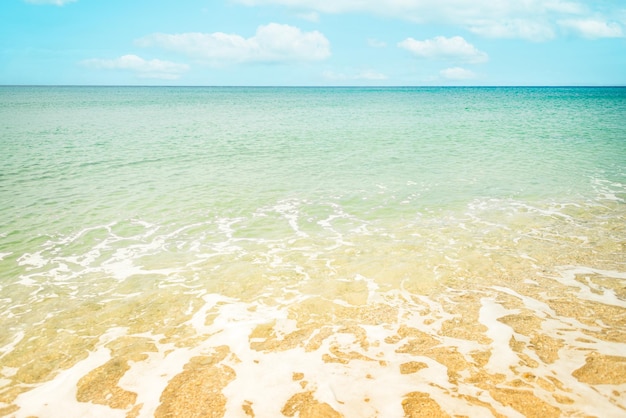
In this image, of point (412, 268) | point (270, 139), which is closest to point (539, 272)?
point (412, 268)

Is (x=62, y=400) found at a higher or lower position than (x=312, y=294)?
lower

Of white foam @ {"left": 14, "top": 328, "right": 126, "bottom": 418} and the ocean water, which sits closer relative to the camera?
white foam @ {"left": 14, "top": 328, "right": 126, "bottom": 418}

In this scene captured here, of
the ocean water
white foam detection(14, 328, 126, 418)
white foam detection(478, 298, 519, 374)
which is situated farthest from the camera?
white foam detection(478, 298, 519, 374)

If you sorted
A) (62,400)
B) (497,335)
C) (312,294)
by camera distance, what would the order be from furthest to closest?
(312,294) → (497,335) → (62,400)

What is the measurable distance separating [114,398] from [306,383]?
9.75 feet

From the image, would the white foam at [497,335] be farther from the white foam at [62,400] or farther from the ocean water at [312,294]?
the white foam at [62,400]

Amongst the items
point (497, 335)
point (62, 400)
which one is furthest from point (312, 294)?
point (62, 400)

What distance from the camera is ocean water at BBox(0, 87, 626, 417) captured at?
5746mm

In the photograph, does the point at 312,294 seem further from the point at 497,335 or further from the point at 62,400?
the point at 62,400

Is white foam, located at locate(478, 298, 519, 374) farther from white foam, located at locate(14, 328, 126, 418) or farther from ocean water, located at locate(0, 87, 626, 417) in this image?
white foam, located at locate(14, 328, 126, 418)

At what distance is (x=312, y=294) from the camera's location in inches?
346

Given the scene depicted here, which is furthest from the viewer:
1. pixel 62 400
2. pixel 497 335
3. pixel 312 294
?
pixel 312 294

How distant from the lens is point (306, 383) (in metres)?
5.94

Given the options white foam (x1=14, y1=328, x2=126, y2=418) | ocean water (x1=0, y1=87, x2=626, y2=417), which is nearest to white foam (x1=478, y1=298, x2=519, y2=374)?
ocean water (x1=0, y1=87, x2=626, y2=417)
